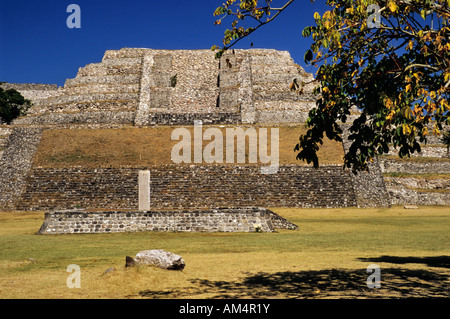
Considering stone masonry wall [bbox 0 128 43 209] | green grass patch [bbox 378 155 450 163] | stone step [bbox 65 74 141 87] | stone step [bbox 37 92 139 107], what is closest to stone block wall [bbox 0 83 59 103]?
stone step [bbox 65 74 141 87]

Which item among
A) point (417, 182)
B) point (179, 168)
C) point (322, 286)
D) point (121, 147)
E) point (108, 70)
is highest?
point (108, 70)

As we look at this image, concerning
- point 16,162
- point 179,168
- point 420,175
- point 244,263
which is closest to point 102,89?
point 16,162

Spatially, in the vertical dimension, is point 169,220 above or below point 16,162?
below

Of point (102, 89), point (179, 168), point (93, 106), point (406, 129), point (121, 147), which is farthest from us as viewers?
point (102, 89)

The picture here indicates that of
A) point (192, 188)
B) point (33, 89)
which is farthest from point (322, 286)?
point (33, 89)

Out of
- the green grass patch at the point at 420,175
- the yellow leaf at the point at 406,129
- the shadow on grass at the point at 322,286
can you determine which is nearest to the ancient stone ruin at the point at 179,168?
the green grass patch at the point at 420,175

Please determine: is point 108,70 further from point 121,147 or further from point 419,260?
point 419,260

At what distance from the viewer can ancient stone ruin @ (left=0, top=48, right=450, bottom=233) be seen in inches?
787

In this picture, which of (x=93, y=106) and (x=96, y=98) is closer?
(x=93, y=106)

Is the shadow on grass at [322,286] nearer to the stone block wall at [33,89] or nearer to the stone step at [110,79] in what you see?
the stone step at [110,79]

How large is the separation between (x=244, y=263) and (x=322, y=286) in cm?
336

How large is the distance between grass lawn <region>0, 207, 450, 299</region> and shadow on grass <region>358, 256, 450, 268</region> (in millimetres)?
22

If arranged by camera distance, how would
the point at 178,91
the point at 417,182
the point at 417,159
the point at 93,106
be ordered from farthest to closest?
the point at 178,91
the point at 93,106
the point at 417,159
the point at 417,182

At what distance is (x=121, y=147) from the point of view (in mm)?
35469
